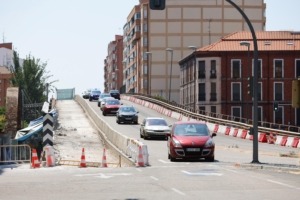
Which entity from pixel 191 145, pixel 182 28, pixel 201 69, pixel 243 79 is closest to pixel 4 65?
pixel 182 28

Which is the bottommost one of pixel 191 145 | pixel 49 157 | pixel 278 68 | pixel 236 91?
pixel 49 157

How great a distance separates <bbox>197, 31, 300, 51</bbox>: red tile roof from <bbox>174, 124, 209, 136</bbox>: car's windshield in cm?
6846

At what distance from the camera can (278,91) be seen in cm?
9325

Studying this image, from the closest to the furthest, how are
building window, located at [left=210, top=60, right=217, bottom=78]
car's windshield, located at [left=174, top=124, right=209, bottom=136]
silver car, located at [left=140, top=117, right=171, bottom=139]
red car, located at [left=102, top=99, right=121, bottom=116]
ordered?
car's windshield, located at [left=174, top=124, right=209, bottom=136] < silver car, located at [left=140, top=117, right=171, bottom=139] < red car, located at [left=102, top=99, right=121, bottom=116] < building window, located at [left=210, top=60, right=217, bottom=78]

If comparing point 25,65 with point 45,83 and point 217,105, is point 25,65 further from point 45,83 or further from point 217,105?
point 217,105

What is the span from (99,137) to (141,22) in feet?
280

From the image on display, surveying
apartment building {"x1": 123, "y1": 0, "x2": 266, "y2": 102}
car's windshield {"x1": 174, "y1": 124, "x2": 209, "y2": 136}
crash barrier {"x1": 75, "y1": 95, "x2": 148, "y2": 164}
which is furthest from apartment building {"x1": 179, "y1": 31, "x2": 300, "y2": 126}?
car's windshield {"x1": 174, "y1": 124, "x2": 209, "y2": 136}

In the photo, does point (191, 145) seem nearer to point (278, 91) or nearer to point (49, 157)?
point (49, 157)

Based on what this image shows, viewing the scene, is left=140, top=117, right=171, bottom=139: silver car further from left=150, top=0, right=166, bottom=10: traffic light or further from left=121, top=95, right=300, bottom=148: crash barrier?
left=150, top=0, right=166, bottom=10: traffic light

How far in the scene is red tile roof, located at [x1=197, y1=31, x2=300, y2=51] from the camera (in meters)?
95.5

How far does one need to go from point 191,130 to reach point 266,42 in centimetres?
7223

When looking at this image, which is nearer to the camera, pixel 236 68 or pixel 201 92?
pixel 236 68

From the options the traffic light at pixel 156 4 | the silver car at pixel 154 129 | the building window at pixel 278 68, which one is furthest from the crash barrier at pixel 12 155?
the building window at pixel 278 68

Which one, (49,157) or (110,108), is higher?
(110,108)
